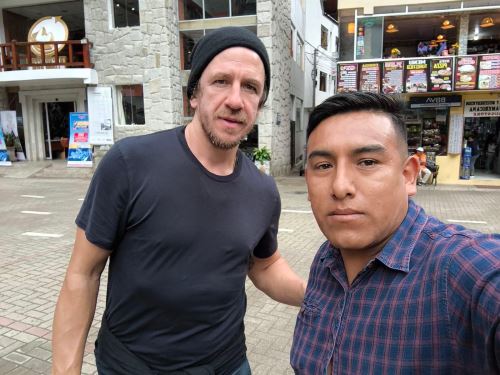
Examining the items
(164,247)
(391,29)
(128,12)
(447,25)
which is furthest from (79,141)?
(164,247)

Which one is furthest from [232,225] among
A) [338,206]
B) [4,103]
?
[4,103]

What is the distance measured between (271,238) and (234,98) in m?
0.69

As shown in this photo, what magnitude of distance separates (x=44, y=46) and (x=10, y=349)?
48.4 ft

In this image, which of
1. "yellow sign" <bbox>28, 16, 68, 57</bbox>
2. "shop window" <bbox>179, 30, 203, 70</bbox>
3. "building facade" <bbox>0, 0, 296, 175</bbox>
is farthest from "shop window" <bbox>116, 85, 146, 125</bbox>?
"yellow sign" <bbox>28, 16, 68, 57</bbox>

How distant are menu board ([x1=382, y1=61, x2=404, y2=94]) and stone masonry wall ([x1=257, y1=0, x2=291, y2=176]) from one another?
159 inches

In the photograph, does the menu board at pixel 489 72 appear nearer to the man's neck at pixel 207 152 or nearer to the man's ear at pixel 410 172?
the man's neck at pixel 207 152

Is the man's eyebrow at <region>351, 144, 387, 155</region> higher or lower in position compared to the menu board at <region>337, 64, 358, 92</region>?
lower

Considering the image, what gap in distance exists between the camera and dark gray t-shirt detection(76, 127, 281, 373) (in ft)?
4.72

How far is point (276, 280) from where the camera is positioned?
6.17 ft

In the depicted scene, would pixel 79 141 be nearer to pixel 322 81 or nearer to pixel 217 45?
pixel 217 45

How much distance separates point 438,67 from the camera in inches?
506

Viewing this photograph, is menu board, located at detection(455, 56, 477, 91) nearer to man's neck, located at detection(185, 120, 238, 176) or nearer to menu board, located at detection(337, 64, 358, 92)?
menu board, located at detection(337, 64, 358, 92)

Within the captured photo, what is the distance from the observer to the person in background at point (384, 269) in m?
0.88

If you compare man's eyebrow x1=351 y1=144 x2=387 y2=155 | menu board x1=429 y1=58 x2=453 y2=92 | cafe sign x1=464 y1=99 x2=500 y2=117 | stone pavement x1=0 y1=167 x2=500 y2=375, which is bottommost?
stone pavement x1=0 y1=167 x2=500 y2=375
